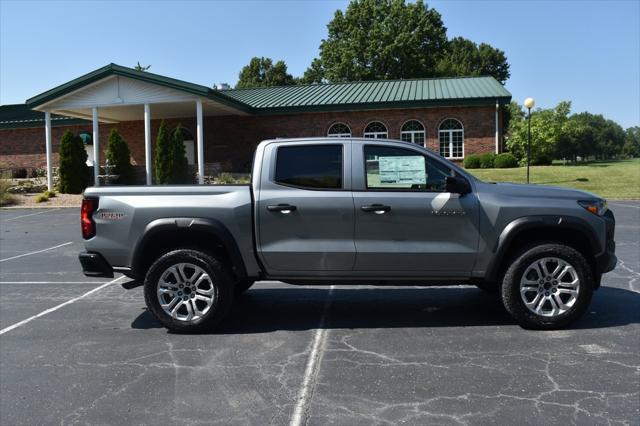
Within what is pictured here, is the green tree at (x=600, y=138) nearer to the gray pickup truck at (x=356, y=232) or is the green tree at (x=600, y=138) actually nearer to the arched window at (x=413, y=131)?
the arched window at (x=413, y=131)

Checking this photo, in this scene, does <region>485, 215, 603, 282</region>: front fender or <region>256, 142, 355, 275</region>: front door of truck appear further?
<region>256, 142, 355, 275</region>: front door of truck

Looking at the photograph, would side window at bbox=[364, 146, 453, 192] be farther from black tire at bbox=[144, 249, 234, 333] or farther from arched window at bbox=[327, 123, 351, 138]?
arched window at bbox=[327, 123, 351, 138]

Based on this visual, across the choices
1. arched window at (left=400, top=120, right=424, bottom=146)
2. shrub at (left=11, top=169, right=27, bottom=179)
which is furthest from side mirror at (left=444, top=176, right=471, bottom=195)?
shrub at (left=11, top=169, right=27, bottom=179)

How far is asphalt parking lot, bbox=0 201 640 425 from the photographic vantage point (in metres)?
3.76

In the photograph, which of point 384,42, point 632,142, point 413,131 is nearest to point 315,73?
point 384,42

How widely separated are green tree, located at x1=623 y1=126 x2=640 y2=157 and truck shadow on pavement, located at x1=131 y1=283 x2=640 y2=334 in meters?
171

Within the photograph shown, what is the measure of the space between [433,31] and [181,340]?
183ft

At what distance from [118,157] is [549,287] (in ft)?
79.3

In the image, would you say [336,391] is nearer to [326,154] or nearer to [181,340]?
[181,340]

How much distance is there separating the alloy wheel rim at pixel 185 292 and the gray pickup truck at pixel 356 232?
0.01m

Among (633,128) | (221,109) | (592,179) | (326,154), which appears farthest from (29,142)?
(633,128)

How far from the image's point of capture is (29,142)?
34.7 metres

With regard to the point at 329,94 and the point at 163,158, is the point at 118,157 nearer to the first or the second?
A: the point at 163,158

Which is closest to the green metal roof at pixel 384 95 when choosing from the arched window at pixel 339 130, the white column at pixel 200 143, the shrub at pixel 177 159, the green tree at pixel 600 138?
the arched window at pixel 339 130
